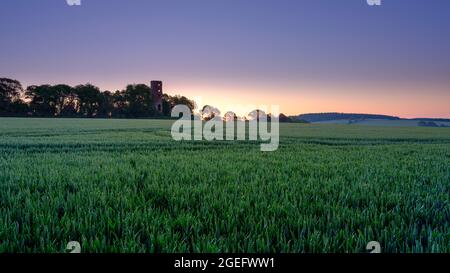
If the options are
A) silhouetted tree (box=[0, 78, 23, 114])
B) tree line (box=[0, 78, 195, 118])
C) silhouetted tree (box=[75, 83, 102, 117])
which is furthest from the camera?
silhouetted tree (box=[75, 83, 102, 117])

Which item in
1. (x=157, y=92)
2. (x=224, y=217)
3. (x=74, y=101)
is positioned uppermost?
(x=157, y=92)

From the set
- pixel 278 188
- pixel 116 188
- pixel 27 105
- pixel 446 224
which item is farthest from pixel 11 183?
pixel 27 105

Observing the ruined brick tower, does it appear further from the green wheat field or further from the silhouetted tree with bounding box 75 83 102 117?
the green wheat field

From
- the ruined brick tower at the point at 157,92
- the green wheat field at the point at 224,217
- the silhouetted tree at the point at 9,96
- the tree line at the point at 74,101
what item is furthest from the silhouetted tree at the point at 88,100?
the green wheat field at the point at 224,217

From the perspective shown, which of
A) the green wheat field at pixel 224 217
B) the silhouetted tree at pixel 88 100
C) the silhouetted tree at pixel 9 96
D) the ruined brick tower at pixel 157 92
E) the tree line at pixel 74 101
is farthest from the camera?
the ruined brick tower at pixel 157 92

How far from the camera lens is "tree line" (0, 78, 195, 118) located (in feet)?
249

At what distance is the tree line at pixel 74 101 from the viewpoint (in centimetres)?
7575

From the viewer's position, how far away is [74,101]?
3489 inches

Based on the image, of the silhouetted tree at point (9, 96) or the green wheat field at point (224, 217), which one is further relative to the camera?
the silhouetted tree at point (9, 96)

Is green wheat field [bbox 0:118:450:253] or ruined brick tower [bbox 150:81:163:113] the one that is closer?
green wheat field [bbox 0:118:450:253]

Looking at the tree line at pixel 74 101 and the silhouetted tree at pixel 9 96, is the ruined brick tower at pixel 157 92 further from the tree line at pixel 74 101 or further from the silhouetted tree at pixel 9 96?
the silhouetted tree at pixel 9 96

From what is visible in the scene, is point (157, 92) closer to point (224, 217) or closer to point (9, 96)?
point (9, 96)

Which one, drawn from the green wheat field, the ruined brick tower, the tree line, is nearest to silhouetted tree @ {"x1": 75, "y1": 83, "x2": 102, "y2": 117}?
the tree line

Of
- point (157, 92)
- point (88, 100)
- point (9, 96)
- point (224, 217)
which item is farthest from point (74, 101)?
point (224, 217)
